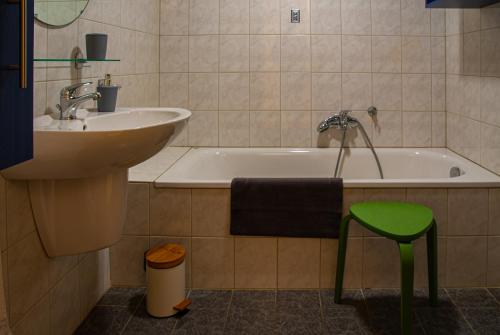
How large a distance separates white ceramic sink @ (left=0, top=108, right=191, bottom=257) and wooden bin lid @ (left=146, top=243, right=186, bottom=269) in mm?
273

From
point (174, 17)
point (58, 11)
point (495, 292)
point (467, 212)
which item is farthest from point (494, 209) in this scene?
point (174, 17)

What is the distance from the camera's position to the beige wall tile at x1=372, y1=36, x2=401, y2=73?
3.30m

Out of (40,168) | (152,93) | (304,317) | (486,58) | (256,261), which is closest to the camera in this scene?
(40,168)

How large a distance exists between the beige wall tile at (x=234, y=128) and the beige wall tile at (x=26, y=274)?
1.80 meters

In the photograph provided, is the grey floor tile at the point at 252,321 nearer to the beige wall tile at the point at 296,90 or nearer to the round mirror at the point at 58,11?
the round mirror at the point at 58,11

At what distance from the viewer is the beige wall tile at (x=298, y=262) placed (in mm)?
2391

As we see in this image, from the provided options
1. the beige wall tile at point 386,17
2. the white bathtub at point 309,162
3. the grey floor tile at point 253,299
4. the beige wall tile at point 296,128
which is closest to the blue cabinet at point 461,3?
the beige wall tile at point 386,17

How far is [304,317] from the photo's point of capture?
7.03 ft

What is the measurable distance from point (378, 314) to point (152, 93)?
2.00 metres

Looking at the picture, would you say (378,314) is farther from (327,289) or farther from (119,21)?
(119,21)

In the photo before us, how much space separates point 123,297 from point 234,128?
58.2 inches

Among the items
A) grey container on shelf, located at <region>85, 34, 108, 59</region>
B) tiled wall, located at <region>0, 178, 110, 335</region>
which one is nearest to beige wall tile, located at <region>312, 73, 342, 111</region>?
grey container on shelf, located at <region>85, 34, 108, 59</region>

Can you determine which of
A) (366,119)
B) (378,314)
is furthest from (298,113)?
(378,314)

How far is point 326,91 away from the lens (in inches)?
132
